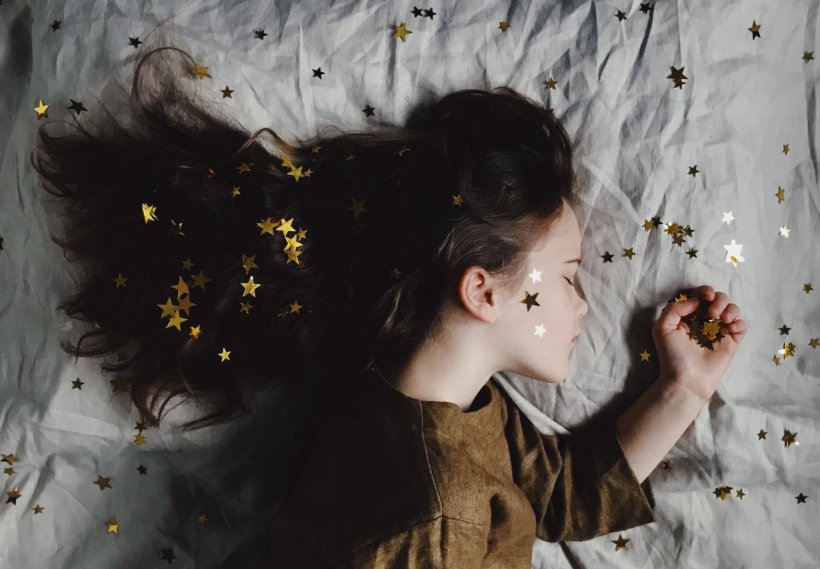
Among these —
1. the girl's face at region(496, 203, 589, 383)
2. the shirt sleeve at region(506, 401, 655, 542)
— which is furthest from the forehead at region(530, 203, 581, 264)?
the shirt sleeve at region(506, 401, 655, 542)

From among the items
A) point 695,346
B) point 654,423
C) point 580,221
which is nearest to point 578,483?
point 654,423

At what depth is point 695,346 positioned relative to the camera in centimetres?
85

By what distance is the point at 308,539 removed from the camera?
2.54 feet

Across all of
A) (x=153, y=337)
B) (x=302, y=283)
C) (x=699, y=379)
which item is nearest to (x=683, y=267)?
(x=699, y=379)

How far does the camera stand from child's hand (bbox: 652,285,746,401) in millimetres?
844

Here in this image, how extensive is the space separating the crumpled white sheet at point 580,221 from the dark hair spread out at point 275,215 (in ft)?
0.12

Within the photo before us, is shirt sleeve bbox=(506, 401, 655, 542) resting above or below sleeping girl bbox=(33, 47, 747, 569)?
below

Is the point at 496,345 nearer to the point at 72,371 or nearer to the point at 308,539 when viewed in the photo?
the point at 308,539

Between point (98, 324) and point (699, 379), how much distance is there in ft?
2.61

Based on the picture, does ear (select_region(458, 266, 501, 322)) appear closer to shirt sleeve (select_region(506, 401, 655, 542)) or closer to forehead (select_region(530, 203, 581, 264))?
forehead (select_region(530, 203, 581, 264))

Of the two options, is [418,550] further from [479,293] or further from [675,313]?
[675,313]

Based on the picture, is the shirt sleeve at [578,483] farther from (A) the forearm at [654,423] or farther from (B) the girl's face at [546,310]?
(B) the girl's face at [546,310]

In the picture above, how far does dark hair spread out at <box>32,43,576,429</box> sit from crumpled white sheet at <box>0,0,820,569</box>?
0.12 feet

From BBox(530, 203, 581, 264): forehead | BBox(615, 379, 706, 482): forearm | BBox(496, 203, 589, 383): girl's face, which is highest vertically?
BBox(530, 203, 581, 264): forehead
